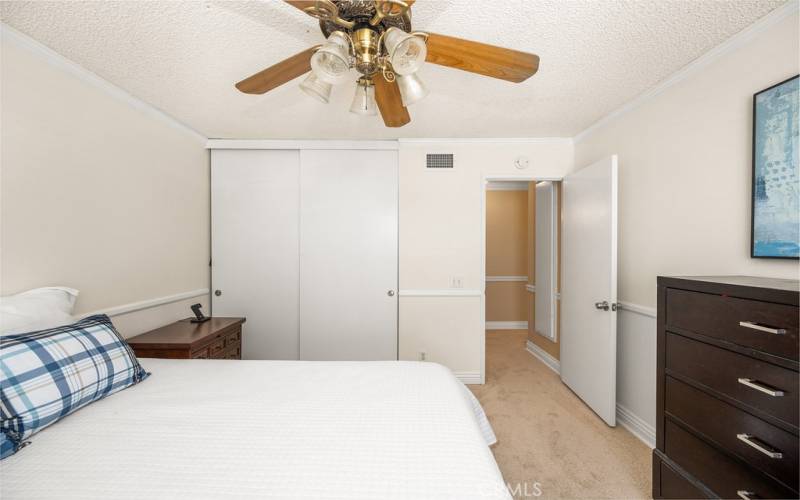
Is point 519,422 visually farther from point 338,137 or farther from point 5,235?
point 5,235

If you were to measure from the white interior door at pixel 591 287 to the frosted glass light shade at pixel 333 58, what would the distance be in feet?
6.70

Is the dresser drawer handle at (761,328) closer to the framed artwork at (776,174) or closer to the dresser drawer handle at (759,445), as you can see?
the dresser drawer handle at (759,445)

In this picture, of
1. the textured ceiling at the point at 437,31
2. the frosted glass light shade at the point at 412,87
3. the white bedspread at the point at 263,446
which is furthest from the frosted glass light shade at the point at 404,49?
the white bedspread at the point at 263,446

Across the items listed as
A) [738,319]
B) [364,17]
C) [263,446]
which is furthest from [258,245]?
[738,319]

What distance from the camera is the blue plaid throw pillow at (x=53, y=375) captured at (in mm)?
974

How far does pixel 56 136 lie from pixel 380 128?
208 centimetres

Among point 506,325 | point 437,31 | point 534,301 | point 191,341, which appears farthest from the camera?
point 506,325

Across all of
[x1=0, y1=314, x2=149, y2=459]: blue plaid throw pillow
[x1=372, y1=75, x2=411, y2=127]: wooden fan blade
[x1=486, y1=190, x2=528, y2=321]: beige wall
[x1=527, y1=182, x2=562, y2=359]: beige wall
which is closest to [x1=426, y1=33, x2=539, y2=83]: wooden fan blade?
[x1=372, y1=75, x2=411, y2=127]: wooden fan blade

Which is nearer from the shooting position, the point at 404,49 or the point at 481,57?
the point at 404,49

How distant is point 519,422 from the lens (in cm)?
234

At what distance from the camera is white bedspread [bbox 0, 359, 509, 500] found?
82 cm

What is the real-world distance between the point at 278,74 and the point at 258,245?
208cm

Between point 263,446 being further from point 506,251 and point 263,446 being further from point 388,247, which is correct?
Answer: point 506,251

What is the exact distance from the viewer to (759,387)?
1.07 metres
